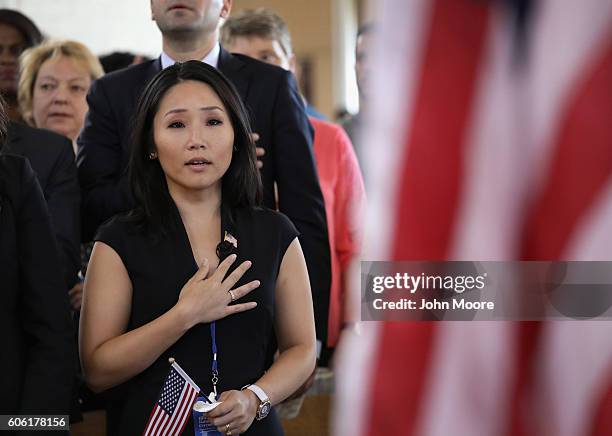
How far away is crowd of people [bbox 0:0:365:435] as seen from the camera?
1670mm

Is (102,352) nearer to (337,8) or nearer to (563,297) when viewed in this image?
(563,297)

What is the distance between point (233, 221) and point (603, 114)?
3.39 ft

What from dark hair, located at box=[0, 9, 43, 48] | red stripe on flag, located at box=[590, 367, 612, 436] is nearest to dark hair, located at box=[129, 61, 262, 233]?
red stripe on flag, located at box=[590, 367, 612, 436]

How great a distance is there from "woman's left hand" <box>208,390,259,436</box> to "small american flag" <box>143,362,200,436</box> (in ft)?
0.19

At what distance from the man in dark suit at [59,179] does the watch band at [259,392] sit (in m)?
0.58

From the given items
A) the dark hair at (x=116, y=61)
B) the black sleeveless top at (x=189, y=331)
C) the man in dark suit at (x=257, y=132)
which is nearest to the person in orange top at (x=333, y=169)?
the dark hair at (x=116, y=61)

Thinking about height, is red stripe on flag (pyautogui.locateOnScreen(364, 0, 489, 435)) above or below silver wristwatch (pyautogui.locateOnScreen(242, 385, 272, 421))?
above

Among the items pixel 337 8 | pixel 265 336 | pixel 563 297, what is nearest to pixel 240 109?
pixel 265 336

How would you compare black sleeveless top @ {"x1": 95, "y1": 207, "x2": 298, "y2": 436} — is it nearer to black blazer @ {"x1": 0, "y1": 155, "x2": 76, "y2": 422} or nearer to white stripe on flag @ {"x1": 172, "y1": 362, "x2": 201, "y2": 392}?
white stripe on flag @ {"x1": 172, "y1": 362, "x2": 201, "y2": 392}

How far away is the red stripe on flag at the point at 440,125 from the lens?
0.83 metres

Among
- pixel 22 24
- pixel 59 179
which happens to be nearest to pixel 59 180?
pixel 59 179

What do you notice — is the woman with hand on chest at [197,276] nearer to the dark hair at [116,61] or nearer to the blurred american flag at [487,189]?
the blurred american flag at [487,189]

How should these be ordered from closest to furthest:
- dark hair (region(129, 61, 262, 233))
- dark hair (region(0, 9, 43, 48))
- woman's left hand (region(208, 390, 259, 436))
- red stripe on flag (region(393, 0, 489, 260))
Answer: red stripe on flag (region(393, 0, 489, 260)) < woman's left hand (region(208, 390, 259, 436)) < dark hair (region(129, 61, 262, 233)) < dark hair (region(0, 9, 43, 48))

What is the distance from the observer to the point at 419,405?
893mm
